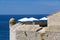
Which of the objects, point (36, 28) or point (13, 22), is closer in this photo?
point (36, 28)

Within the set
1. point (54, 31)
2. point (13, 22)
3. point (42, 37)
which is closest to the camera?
point (54, 31)

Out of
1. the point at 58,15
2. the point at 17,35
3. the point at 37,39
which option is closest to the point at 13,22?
the point at 17,35

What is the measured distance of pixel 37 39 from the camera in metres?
13.7

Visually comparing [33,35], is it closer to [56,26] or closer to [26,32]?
[26,32]

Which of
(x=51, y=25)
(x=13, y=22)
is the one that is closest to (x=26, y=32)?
(x=51, y=25)

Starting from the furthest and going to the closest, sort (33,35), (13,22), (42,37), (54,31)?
(13,22), (33,35), (42,37), (54,31)

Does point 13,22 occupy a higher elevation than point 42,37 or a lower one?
higher

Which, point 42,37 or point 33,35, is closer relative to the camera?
point 42,37

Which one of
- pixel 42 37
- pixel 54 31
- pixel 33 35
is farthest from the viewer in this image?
pixel 33 35

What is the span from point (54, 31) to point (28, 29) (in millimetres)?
3304

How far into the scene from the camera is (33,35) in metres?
14.2

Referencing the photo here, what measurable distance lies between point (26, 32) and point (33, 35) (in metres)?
0.60

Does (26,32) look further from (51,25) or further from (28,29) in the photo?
(51,25)

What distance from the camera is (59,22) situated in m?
11.9
